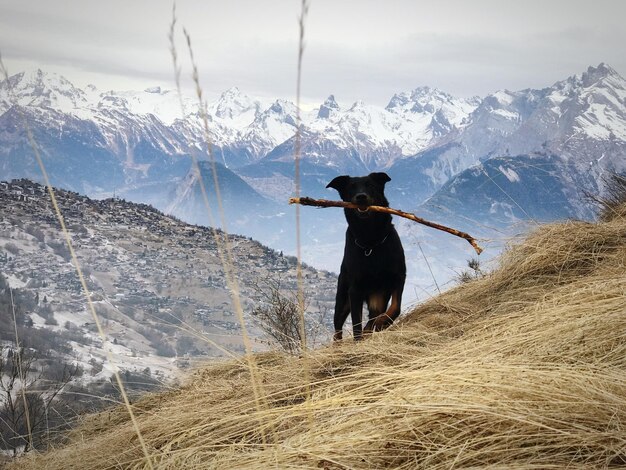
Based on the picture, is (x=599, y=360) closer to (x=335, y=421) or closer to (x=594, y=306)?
(x=594, y=306)

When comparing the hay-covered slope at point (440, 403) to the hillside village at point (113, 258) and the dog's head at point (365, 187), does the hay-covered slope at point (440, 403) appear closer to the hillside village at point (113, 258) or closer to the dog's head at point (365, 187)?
the dog's head at point (365, 187)

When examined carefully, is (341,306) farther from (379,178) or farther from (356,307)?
(379,178)

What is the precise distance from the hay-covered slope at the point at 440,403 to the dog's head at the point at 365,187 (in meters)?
1.44

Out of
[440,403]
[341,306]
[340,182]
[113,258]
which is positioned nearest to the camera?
[440,403]

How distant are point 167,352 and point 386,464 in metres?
95.1

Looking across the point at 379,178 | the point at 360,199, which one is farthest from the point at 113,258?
the point at 360,199

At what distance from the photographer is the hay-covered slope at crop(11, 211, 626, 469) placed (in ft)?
6.40

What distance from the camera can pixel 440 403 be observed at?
2127mm

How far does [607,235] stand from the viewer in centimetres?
474

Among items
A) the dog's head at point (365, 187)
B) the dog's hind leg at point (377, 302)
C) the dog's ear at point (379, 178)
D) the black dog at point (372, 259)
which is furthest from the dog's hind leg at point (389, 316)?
the dog's ear at point (379, 178)

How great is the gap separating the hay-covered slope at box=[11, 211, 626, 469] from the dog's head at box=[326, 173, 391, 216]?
4.72 ft

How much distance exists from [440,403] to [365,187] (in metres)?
3.54

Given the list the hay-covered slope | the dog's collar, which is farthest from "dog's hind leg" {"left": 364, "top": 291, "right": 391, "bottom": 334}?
the hay-covered slope

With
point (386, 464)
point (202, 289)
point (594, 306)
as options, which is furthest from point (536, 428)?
point (202, 289)
